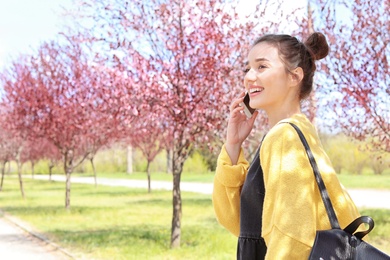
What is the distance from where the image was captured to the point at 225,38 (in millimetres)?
9914

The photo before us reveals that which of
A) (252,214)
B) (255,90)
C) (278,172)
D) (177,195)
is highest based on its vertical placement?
(255,90)

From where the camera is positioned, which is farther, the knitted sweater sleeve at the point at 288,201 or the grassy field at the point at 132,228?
the grassy field at the point at 132,228

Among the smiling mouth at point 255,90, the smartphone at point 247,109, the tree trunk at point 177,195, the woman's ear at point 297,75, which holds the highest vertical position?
the woman's ear at point 297,75

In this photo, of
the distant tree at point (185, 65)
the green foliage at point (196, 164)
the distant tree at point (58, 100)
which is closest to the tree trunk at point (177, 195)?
the distant tree at point (185, 65)

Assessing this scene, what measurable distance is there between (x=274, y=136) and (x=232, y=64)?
26.2 feet

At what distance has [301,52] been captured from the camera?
2.42m

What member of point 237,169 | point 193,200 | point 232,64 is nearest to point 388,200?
point 193,200

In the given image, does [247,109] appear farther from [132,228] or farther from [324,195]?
[132,228]

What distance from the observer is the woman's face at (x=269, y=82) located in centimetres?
235

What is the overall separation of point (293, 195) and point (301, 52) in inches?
26.1

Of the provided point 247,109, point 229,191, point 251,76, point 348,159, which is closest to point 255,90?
point 251,76

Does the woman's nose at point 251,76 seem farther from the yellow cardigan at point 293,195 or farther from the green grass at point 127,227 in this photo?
the green grass at point 127,227

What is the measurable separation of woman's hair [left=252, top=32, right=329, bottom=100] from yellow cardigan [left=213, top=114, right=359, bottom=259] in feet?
0.81

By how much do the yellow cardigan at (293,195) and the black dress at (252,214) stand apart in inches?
3.8
